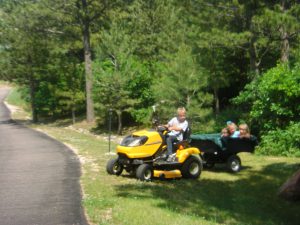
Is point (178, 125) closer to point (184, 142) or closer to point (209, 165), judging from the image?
point (184, 142)

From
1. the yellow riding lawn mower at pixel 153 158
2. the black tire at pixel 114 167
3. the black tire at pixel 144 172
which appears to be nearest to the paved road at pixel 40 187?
the black tire at pixel 114 167

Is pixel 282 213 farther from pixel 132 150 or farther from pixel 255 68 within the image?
pixel 255 68

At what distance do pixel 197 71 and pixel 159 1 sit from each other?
10.2 metres

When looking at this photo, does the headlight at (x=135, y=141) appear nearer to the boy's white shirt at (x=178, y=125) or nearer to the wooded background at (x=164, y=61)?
the boy's white shirt at (x=178, y=125)

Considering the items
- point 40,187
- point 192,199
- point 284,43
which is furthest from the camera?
point 284,43

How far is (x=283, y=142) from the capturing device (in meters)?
17.6

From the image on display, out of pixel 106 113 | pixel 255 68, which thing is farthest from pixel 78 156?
pixel 106 113

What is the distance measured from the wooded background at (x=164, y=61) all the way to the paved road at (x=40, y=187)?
3.29 meters

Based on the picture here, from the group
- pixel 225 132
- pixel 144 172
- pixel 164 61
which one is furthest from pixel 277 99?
pixel 164 61

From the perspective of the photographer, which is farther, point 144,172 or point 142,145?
point 142,145

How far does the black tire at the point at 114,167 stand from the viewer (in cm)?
1252

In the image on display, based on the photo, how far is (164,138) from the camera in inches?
480

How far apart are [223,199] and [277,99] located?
8.14 meters

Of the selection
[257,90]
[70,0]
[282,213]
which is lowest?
[282,213]
